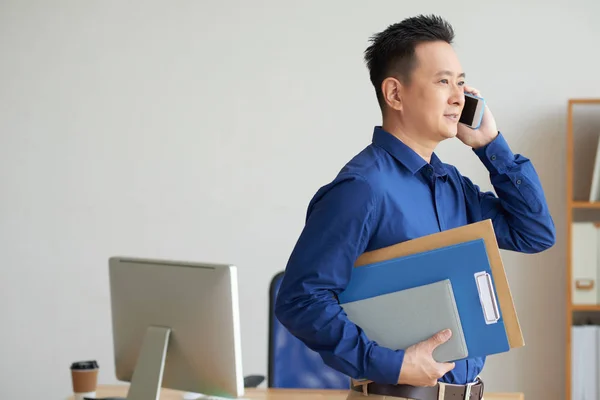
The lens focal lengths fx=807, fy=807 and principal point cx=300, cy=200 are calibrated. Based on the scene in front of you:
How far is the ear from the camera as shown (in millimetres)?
1824

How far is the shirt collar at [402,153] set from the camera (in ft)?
5.92

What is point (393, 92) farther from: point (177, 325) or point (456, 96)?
point (177, 325)

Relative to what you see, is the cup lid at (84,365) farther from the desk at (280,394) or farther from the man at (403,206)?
the man at (403,206)

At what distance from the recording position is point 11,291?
407 cm

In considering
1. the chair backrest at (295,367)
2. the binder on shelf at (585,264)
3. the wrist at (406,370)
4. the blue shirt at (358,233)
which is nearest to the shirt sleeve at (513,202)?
the blue shirt at (358,233)

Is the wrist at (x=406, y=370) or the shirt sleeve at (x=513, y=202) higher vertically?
the shirt sleeve at (x=513, y=202)

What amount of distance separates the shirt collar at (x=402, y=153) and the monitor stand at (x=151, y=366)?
2.44ft

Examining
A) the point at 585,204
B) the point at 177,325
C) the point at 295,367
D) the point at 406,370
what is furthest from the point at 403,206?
the point at 585,204

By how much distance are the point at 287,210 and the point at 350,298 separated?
227 cm

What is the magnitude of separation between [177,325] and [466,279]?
799 millimetres

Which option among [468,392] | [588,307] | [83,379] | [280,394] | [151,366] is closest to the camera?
[468,392]

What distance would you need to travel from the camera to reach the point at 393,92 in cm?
183

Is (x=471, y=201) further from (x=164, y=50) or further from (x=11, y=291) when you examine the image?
(x=11, y=291)

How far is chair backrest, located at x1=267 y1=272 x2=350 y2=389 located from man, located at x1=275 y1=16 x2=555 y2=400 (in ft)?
3.69
